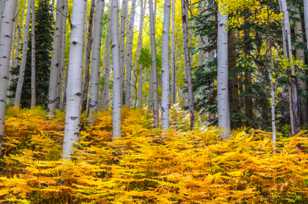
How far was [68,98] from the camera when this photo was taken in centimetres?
480

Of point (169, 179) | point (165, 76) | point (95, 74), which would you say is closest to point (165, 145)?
point (169, 179)

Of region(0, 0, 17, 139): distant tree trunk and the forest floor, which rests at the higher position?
region(0, 0, 17, 139): distant tree trunk

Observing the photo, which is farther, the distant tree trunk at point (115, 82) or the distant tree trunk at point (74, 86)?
the distant tree trunk at point (115, 82)

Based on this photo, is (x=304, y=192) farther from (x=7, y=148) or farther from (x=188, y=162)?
(x=7, y=148)

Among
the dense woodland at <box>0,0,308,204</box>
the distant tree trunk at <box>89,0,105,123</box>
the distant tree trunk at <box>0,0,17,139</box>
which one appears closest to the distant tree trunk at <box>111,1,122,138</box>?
the dense woodland at <box>0,0,308,204</box>

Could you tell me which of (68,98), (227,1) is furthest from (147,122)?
(68,98)

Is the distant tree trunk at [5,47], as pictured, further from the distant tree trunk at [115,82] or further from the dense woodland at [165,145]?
the distant tree trunk at [115,82]

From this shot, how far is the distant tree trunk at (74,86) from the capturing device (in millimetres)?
4699

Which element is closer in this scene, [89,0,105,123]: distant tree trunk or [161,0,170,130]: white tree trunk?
[161,0,170,130]: white tree trunk

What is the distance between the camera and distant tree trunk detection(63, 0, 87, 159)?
4.70 metres

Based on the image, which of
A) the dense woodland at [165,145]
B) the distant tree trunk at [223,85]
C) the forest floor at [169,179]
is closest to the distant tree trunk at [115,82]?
the dense woodland at [165,145]

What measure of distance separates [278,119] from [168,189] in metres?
8.71

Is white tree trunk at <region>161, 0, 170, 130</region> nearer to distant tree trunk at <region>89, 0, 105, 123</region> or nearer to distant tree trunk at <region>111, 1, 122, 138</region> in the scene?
distant tree trunk at <region>111, 1, 122, 138</region>

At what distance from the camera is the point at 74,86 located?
4.82 m
